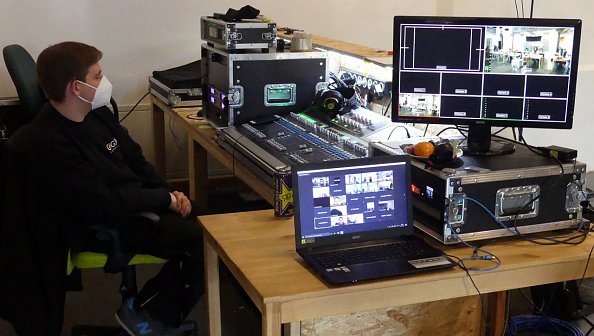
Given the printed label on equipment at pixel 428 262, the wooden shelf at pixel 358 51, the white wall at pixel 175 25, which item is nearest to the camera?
the printed label on equipment at pixel 428 262

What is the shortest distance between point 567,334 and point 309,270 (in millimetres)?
1579

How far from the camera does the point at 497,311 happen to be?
8.47ft

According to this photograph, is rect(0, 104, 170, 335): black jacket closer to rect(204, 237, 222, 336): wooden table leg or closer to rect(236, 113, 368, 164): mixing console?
rect(204, 237, 222, 336): wooden table leg

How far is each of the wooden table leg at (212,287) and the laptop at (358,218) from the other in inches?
17.7

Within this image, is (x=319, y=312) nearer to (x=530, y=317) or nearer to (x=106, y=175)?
(x=106, y=175)

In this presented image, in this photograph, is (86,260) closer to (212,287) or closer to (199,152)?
(212,287)

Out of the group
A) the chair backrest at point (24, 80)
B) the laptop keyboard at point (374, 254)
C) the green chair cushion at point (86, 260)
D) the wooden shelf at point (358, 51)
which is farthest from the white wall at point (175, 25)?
the laptop keyboard at point (374, 254)

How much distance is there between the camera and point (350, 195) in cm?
205

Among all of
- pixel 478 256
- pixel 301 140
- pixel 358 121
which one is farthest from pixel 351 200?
pixel 358 121

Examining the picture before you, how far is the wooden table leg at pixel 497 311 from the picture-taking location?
8.41ft

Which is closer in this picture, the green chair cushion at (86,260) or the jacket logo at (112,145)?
the green chair cushion at (86,260)

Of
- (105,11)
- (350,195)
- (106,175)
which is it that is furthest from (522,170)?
(105,11)

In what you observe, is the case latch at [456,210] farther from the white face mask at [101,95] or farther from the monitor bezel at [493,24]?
the white face mask at [101,95]

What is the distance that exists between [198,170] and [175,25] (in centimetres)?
133
